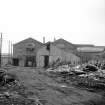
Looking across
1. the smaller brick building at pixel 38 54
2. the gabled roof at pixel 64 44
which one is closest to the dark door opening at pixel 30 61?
the smaller brick building at pixel 38 54

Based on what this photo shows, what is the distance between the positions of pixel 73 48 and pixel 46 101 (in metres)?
39.9

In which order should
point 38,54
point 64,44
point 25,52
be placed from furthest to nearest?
point 64,44 → point 25,52 → point 38,54

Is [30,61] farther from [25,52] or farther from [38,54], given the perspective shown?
[38,54]

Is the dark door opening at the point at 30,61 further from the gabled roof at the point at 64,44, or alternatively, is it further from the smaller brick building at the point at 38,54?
the gabled roof at the point at 64,44

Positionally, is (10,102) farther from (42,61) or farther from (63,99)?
(42,61)

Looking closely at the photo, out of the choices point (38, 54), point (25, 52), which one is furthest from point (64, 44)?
point (38, 54)

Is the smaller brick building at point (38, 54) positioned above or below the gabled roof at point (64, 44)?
below

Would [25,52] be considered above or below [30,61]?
above

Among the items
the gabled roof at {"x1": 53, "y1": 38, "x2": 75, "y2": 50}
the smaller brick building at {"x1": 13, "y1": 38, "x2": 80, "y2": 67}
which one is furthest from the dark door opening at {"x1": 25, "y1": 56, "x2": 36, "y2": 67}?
the gabled roof at {"x1": 53, "y1": 38, "x2": 75, "y2": 50}

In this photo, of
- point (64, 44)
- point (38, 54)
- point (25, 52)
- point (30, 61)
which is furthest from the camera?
point (64, 44)

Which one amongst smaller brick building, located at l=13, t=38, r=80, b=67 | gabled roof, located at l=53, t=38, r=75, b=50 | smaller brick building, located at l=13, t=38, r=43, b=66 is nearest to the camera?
smaller brick building, located at l=13, t=38, r=80, b=67

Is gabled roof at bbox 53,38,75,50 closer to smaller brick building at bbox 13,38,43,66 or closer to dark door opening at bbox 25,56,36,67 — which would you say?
smaller brick building at bbox 13,38,43,66

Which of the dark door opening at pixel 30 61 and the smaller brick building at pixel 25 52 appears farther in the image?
the smaller brick building at pixel 25 52

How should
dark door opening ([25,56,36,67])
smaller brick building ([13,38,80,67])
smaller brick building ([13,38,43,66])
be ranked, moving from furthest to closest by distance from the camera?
smaller brick building ([13,38,43,66]) → dark door opening ([25,56,36,67]) → smaller brick building ([13,38,80,67])
